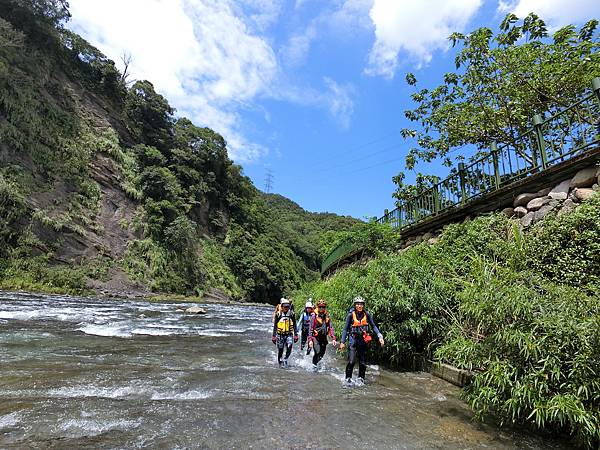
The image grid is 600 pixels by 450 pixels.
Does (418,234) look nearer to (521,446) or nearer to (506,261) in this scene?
(506,261)

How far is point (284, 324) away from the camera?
349 inches

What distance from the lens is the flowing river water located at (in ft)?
14.0

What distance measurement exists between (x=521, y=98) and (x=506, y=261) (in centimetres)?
816

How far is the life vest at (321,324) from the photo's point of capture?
28.1ft

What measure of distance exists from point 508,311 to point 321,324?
14.7 ft

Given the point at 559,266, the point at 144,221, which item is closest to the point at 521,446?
the point at 559,266

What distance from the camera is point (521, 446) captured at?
4.33m

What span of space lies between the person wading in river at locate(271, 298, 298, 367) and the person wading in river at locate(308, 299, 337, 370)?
0.51 meters

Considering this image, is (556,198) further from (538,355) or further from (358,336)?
(358,336)

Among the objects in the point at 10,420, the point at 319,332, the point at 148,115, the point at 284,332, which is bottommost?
the point at 10,420

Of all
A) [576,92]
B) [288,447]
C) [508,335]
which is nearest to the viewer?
[288,447]

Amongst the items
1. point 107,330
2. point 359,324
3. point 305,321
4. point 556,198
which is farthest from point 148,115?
point 556,198

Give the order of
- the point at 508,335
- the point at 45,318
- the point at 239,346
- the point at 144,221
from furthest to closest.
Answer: the point at 144,221 → the point at 45,318 → the point at 239,346 → the point at 508,335

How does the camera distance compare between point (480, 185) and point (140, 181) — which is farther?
point (140, 181)
